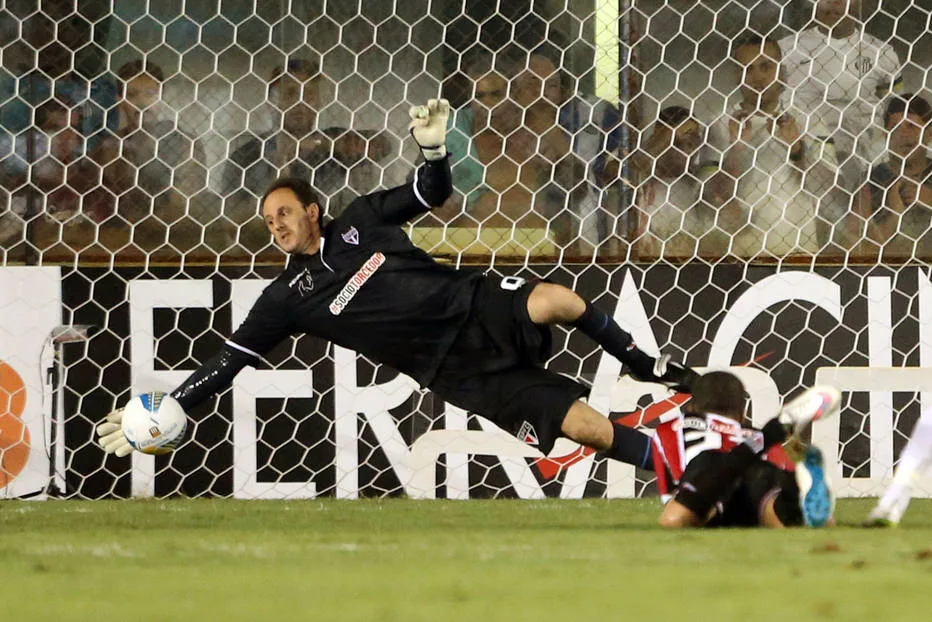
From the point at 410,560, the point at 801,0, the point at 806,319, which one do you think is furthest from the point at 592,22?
the point at 410,560

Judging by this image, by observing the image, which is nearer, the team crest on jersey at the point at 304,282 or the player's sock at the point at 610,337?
the player's sock at the point at 610,337

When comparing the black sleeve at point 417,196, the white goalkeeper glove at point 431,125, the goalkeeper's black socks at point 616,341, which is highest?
the white goalkeeper glove at point 431,125

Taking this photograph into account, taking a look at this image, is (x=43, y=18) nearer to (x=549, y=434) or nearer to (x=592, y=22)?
(x=592, y=22)

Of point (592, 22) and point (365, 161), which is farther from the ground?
point (592, 22)

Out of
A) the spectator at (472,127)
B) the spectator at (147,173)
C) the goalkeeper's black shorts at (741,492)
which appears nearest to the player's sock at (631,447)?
the goalkeeper's black shorts at (741,492)

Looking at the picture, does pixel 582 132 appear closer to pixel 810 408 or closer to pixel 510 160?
pixel 510 160

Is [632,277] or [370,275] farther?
[632,277]

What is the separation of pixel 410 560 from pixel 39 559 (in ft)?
2.99

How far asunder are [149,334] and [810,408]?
323 cm

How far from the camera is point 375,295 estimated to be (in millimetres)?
5621

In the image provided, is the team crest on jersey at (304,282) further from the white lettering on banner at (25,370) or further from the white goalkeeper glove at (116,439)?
the white lettering on banner at (25,370)

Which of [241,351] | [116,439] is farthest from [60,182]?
[116,439]

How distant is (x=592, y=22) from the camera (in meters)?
6.85

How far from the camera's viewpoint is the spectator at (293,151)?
6805 millimetres
